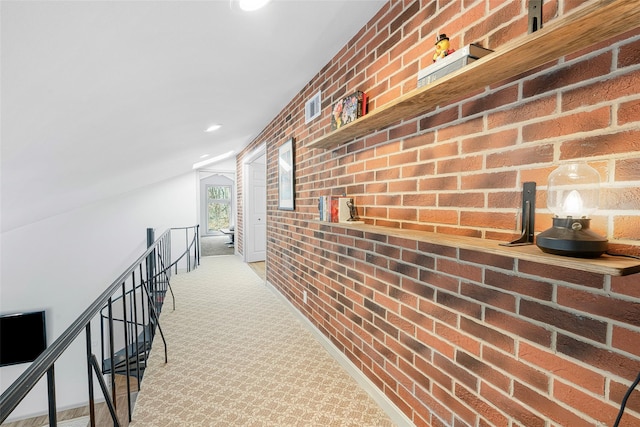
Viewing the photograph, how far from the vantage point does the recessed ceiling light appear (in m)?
1.37

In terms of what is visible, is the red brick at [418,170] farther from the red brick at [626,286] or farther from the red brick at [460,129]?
the red brick at [626,286]

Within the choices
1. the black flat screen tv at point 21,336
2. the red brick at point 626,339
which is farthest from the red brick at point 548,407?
the black flat screen tv at point 21,336

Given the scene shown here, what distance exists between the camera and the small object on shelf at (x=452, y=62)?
3.36 feet

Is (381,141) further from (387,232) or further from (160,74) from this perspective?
(160,74)

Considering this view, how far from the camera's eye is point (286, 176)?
3422mm

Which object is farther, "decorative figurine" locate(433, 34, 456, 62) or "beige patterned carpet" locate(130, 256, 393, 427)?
"beige patterned carpet" locate(130, 256, 393, 427)

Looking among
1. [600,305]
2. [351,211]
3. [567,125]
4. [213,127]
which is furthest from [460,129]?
[213,127]

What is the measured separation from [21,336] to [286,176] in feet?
19.8

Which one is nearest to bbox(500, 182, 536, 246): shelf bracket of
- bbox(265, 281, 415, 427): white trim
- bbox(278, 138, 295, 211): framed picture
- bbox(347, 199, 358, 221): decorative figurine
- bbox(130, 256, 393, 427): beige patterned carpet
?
bbox(347, 199, 358, 221): decorative figurine

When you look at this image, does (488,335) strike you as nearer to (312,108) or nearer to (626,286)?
(626,286)

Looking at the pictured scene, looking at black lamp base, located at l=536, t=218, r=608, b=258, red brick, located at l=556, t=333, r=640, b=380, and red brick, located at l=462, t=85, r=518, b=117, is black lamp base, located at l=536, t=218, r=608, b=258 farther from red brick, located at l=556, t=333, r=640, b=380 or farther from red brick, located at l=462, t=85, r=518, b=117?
red brick, located at l=462, t=85, r=518, b=117

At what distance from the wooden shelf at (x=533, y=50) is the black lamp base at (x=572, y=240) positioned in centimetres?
48

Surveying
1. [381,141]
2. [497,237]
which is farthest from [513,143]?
[381,141]

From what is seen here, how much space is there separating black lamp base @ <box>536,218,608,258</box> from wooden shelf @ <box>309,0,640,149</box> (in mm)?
484
